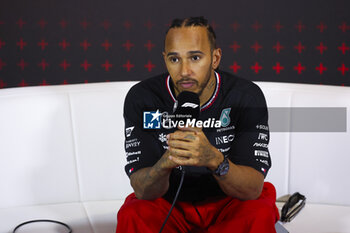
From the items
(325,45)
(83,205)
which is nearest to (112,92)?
(83,205)

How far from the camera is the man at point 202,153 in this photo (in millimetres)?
1483

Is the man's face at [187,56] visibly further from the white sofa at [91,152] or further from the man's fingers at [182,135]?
the white sofa at [91,152]

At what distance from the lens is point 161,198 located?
1.61m

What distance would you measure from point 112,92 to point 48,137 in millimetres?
306

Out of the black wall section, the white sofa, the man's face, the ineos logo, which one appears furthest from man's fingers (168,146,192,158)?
the black wall section

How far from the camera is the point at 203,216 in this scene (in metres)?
1.63

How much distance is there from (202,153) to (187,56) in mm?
312

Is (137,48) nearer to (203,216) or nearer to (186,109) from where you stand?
(203,216)

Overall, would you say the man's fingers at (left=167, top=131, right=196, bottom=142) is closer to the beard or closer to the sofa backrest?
the beard

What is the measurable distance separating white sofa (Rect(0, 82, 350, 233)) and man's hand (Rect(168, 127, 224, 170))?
81cm

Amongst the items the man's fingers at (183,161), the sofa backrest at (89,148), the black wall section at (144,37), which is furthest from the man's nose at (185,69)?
the black wall section at (144,37)

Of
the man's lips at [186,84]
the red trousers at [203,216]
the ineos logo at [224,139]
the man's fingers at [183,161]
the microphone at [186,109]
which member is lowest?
the red trousers at [203,216]

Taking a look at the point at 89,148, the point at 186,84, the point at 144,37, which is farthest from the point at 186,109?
the point at 144,37

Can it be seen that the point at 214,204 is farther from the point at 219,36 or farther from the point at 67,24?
the point at 67,24
